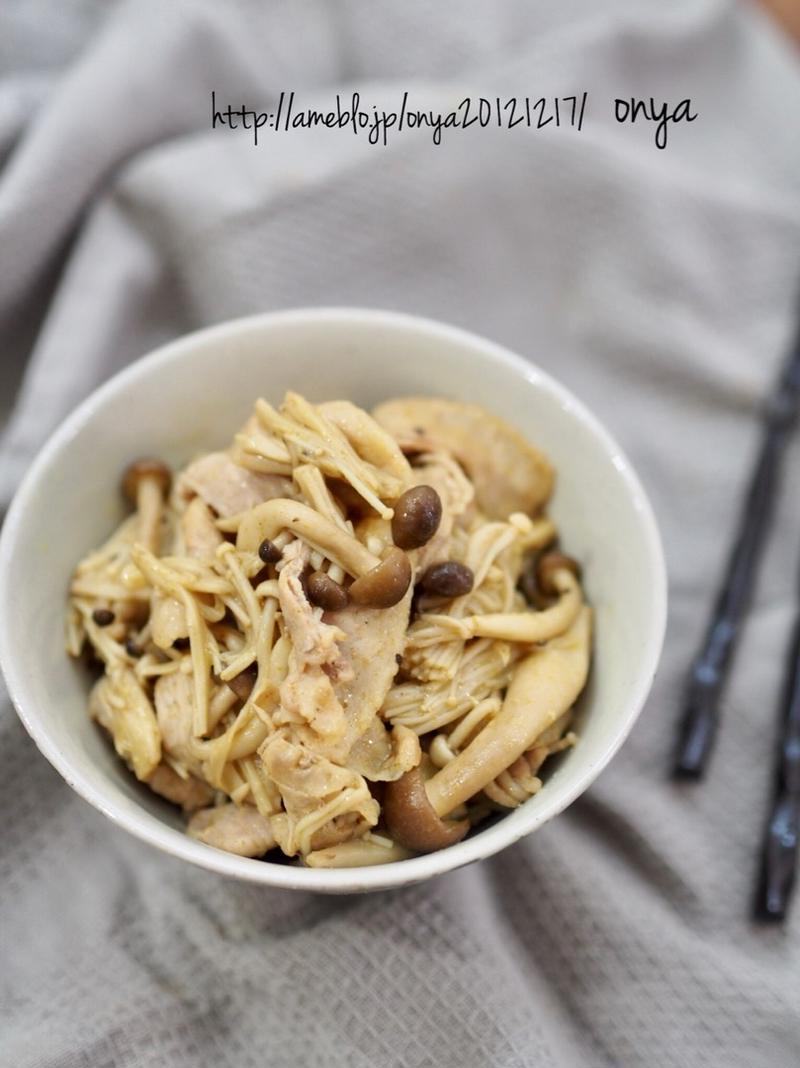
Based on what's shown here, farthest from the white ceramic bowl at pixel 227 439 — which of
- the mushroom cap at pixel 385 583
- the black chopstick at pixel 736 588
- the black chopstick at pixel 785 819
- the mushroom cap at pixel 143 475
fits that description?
the black chopstick at pixel 785 819

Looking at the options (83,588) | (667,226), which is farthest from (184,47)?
(83,588)

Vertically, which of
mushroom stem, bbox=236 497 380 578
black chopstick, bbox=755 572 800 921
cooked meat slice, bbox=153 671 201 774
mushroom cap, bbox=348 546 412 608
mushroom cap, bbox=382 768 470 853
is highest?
mushroom stem, bbox=236 497 380 578

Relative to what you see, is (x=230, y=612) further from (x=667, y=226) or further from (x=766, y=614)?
(x=667, y=226)

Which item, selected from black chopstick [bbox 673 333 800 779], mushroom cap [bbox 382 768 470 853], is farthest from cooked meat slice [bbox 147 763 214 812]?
black chopstick [bbox 673 333 800 779]

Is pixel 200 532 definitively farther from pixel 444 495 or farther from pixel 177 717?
pixel 444 495

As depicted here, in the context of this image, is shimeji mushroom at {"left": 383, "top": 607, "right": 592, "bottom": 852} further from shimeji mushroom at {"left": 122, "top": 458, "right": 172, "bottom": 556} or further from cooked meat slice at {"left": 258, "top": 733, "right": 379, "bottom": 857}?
shimeji mushroom at {"left": 122, "top": 458, "right": 172, "bottom": 556}

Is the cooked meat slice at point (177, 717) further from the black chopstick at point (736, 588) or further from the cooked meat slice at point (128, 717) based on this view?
the black chopstick at point (736, 588)

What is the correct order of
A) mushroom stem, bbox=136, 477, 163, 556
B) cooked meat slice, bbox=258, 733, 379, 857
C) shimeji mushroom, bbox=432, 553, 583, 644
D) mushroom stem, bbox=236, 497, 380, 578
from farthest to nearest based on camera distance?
mushroom stem, bbox=136, 477, 163, 556 < shimeji mushroom, bbox=432, 553, 583, 644 < mushroom stem, bbox=236, 497, 380, 578 < cooked meat slice, bbox=258, 733, 379, 857
